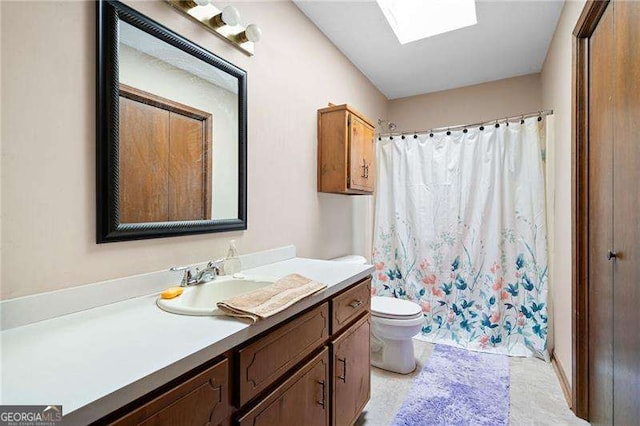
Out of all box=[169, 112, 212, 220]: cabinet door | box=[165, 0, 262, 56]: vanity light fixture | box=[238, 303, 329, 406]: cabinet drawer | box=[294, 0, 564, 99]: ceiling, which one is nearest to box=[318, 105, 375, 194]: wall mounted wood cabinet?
box=[294, 0, 564, 99]: ceiling

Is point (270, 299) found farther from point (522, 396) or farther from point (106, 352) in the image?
point (522, 396)

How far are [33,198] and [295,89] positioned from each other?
1.48 metres

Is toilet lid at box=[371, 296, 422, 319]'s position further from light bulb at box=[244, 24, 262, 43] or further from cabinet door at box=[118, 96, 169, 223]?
light bulb at box=[244, 24, 262, 43]

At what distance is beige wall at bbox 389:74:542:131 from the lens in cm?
285

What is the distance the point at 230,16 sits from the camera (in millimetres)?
1372

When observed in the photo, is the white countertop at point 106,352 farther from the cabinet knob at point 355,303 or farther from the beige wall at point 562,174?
the beige wall at point 562,174

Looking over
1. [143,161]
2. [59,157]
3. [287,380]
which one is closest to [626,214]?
[287,380]

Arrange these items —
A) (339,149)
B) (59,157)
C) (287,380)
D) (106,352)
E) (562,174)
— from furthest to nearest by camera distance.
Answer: (339,149) < (562,174) < (287,380) < (59,157) < (106,352)

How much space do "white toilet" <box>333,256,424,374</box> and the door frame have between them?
0.84m

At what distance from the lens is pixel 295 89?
197cm

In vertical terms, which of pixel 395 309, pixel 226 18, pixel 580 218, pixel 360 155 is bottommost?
pixel 395 309

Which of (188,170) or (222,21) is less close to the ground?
(222,21)

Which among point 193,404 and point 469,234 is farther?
point 469,234

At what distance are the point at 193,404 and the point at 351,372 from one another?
0.95 meters
